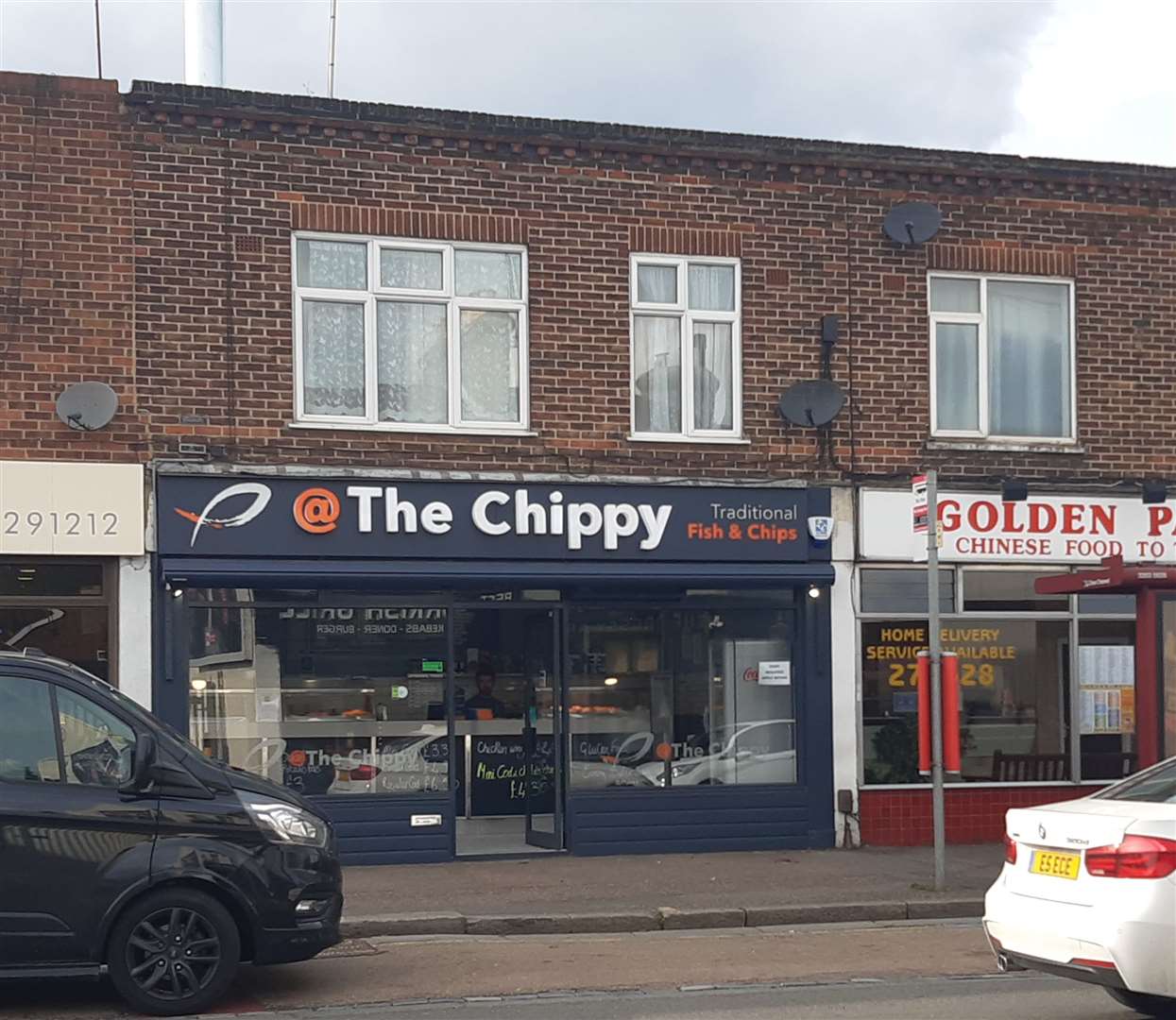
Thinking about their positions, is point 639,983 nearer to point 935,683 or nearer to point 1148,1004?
point 1148,1004

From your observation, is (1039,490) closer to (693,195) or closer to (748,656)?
(748,656)

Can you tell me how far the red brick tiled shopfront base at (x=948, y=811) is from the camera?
15.7 meters

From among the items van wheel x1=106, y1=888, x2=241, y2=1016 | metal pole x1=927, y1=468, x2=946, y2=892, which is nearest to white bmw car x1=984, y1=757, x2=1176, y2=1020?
van wheel x1=106, y1=888, x2=241, y2=1016

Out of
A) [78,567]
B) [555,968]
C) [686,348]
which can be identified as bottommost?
[555,968]

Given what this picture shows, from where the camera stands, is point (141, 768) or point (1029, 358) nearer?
point (141, 768)

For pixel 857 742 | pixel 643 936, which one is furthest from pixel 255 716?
pixel 857 742

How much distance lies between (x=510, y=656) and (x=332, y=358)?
323cm

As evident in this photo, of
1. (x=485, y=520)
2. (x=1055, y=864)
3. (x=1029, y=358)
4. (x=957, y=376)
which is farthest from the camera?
(x=1029, y=358)

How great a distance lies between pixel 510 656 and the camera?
15641 mm

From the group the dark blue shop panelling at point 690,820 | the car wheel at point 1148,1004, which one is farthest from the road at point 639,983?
the dark blue shop panelling at point 690,820

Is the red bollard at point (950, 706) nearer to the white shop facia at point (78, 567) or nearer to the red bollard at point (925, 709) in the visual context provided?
the red bollard at point (925, 709)

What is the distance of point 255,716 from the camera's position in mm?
14500

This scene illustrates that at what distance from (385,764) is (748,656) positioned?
139 inches

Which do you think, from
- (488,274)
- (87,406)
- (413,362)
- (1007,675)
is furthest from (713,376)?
(87,406)
